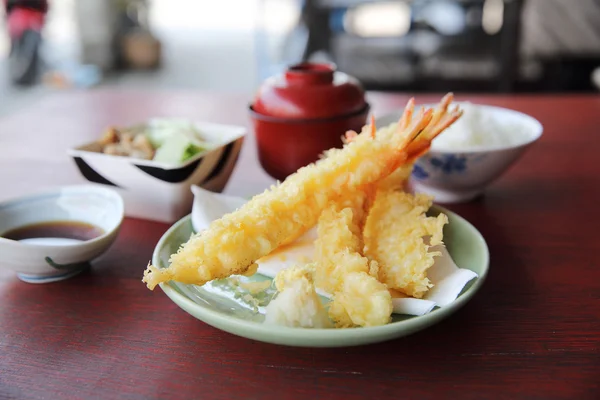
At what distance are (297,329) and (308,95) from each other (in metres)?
0.66

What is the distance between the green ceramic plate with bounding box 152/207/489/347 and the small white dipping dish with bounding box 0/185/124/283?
0.13 m

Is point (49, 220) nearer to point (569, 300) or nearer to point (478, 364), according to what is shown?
point (478, 364)

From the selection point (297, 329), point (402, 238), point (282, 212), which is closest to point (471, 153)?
point (402, 238)

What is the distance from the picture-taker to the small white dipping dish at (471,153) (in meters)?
1.13

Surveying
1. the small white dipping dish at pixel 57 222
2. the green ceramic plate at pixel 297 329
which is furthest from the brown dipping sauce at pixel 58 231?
the green ceramic plate at pixel 297 329

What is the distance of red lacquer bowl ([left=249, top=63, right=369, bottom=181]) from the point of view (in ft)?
3.90

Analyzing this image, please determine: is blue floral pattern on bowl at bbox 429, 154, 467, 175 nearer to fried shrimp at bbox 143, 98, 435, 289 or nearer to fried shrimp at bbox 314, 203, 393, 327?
fried shrimp at bbox 143, 98, 435, 289

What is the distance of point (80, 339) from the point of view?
0.80m

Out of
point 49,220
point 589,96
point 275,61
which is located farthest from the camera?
point 275,61

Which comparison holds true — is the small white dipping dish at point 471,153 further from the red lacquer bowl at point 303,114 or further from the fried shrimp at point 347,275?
the fried shrimp at point 347,275

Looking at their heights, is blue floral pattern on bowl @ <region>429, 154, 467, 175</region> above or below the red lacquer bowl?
below

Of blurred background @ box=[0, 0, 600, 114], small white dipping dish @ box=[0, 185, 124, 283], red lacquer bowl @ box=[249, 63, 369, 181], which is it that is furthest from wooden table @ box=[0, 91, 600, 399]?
blurred background @ box=[0, 0, 600, 114]

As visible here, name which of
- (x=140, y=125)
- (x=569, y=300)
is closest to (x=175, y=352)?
(x=569, y=300)

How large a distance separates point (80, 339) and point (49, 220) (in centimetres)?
34
